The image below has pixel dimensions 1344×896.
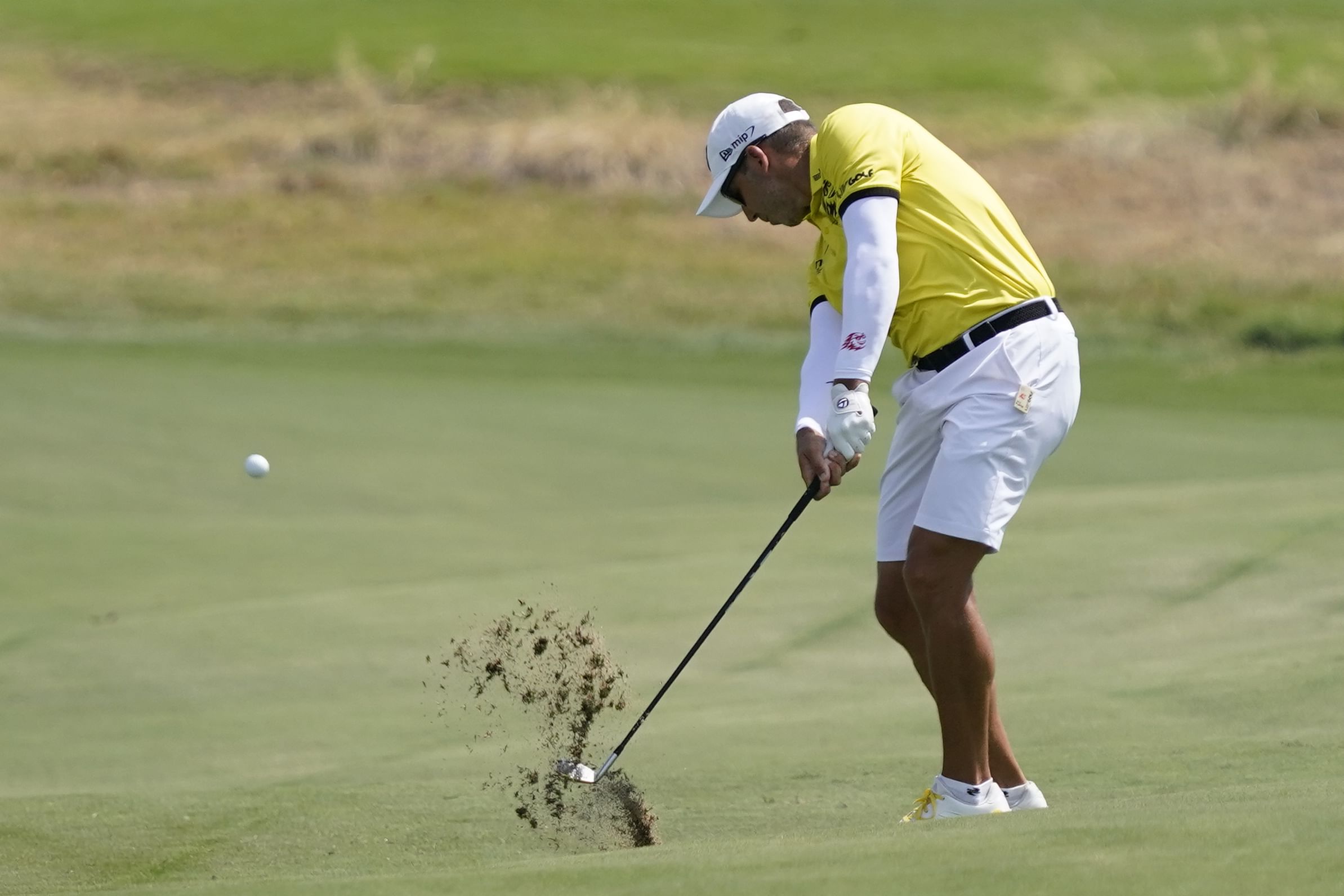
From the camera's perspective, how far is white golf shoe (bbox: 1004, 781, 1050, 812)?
4602 mm

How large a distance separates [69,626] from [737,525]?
10.8 ft

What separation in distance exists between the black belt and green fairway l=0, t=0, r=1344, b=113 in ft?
81.2

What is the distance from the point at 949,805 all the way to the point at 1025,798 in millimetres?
234

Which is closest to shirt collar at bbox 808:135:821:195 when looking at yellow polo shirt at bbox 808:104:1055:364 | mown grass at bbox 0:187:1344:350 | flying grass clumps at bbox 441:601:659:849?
yellow polo shirt at bbox 808:104:1055:364

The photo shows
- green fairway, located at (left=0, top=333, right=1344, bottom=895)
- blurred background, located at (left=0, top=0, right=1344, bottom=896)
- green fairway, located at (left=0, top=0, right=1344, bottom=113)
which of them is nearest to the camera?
green fairway, located at (left=0, top=333, right=1344, bottom=895)

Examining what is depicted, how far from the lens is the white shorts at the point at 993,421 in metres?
4.43

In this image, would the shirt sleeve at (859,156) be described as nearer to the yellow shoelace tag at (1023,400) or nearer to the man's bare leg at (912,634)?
the yellow shoelace tag at (1023,400)

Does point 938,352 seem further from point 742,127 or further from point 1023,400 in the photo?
point 742,127

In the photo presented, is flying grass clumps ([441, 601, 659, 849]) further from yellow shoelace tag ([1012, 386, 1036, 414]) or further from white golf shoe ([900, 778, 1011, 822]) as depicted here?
yellow shoelace tag ([1012, 386, 1036, 414])

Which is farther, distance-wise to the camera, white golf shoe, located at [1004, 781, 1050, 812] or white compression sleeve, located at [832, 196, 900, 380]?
white golf shoe, located at [1004, 781, 1050, 812]

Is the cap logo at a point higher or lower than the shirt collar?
higher

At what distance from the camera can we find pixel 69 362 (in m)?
15.5

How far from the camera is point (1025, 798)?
15.2 feet

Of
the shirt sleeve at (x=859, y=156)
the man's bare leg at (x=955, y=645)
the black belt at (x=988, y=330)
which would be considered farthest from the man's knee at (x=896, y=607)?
the shirt sleeve at (x=859, y=156)
